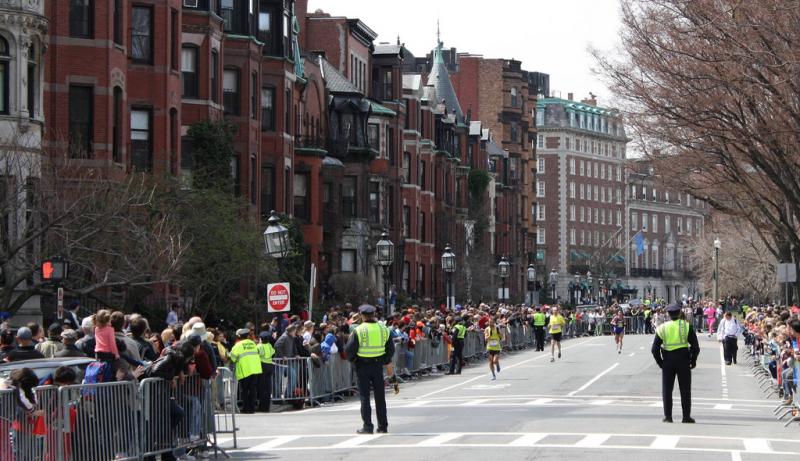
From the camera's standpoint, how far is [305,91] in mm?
62094

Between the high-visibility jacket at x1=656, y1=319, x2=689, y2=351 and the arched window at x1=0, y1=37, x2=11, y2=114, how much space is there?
61.4ft

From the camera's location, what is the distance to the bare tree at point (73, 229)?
104 feet

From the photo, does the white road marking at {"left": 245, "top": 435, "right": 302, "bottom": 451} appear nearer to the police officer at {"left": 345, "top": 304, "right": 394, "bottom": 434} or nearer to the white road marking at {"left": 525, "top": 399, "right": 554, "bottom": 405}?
the police officer at {"left": 345, "top": 304, "right": 394, "bottom": 434}

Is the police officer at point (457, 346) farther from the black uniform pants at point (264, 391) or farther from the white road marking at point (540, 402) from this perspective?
the black uniform pants at point (264, 391)

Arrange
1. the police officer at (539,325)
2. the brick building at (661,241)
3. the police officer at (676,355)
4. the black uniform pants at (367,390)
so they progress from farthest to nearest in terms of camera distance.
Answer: the brick building at (661,241), the police officer at (539,325), the police officer at (676,355), the black uniform pants at (367,390)

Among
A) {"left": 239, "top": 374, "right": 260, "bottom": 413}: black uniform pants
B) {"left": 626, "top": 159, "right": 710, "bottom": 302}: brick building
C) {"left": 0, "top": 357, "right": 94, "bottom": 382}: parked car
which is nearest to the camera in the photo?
{"left": 0, "top": 357, "right": 94, "bottom": 382}: parked car

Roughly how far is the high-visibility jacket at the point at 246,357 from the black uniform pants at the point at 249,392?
0.46m

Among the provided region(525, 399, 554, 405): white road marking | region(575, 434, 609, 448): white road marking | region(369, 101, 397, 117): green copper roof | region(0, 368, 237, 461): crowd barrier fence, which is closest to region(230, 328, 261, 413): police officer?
region(525, 399, 554, 405): white road marking

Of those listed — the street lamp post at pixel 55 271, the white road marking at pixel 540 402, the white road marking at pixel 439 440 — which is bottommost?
the white road marking at pixel 540 402

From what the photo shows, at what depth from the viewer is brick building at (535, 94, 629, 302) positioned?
162750 millimetres

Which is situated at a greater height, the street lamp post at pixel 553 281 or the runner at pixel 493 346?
the street lamp post at pixel 553 281

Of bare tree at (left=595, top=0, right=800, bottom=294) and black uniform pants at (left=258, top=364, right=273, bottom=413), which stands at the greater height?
bare tree at (left=595, top=0, right=800, bottom=294)

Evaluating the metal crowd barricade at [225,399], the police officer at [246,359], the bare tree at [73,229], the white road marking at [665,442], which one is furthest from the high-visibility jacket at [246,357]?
the white road marking at [665,442]

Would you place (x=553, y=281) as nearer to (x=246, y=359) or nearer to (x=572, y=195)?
(x=572, y=195)
